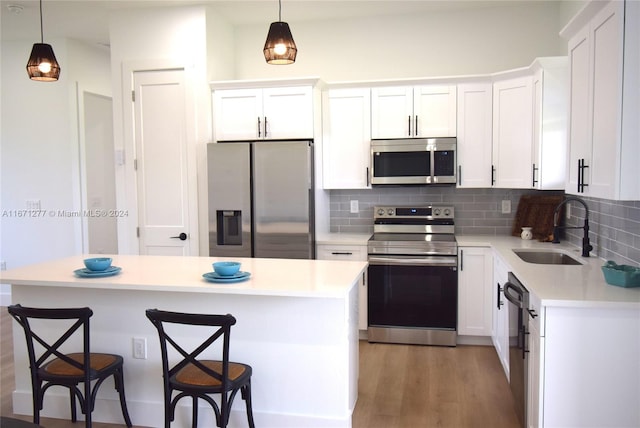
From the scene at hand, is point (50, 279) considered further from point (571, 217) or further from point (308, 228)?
point (571, 217)

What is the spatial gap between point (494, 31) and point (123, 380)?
13.2 ft

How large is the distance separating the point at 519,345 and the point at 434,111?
2286 mm

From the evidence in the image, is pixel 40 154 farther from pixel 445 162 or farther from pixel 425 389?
pixel 425 389

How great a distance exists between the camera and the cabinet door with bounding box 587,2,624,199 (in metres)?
2.20

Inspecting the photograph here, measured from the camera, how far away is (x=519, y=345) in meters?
2.69

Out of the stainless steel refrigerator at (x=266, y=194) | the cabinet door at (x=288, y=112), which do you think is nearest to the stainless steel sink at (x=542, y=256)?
the stainless steel refrigerator at (x=266, y=194)

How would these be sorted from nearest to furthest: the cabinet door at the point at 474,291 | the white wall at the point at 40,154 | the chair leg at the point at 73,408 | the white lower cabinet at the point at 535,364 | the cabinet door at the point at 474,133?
the white lower cabinet at the point at 535,364
the chair leg at the point at 73,408
the cabinet door at the point at 474,291
the cabinet door at the point at 474,133
the white wall at the point at 40,154

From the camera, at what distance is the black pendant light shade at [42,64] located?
320 cm

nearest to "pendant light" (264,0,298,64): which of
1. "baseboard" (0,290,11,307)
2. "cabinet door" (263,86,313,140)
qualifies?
"cabinet door" (263,86,313,140)

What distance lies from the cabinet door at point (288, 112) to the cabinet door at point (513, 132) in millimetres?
1547

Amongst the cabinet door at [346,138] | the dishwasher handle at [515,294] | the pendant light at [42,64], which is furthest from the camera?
the cabinet door at [346,138]

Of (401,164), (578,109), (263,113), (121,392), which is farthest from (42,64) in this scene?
(578,109)

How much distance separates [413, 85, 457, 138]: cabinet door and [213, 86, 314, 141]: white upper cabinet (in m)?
0.91

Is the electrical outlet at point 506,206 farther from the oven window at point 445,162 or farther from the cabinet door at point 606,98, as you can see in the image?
the cabinet door at point 606,98
